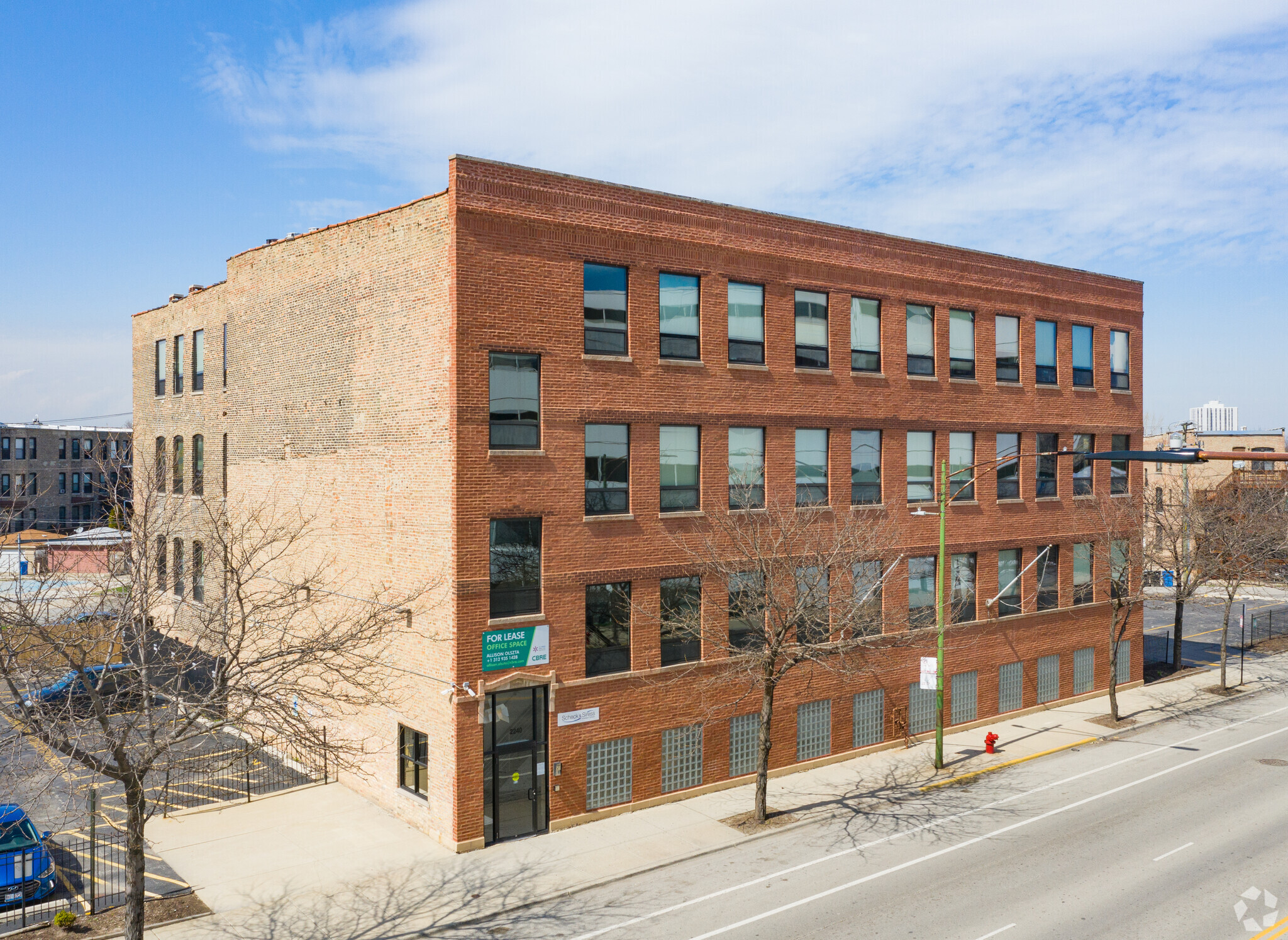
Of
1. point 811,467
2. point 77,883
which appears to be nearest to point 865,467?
point 811,467

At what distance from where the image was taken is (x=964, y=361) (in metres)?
30.2

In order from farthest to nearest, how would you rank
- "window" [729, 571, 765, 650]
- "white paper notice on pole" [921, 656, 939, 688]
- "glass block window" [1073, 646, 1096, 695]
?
"glass block window" [1073, 646, 1096, 695] < "white paper notice on pole" [921, 656, 939, 688] < "window" [729, 571, 765, 650]

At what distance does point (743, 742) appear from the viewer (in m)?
24.7

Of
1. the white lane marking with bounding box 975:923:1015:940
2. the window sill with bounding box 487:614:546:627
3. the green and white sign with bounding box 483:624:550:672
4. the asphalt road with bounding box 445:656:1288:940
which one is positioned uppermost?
the window sill with bounding box 487:614:546:627

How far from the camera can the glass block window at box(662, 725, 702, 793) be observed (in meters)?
23.2

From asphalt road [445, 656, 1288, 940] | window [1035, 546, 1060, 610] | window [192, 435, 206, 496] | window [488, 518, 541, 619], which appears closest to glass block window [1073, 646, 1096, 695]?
window [1035, 546, 1060, 610]

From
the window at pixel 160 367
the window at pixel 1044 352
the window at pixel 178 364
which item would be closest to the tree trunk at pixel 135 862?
the window at pixel 178 364

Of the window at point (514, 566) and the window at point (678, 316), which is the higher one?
the window at point (678, 316)

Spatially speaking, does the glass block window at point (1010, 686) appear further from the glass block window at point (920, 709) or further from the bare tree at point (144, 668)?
the bare tree at point (144, 668)

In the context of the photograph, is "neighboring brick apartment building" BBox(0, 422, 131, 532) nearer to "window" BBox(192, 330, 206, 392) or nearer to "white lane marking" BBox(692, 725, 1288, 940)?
"window" BBox(192, 330, 206, 392)

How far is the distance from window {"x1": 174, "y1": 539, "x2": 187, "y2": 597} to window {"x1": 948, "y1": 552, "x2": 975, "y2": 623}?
87.4 ft

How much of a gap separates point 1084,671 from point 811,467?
15.6 m

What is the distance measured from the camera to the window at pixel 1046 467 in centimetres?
3225

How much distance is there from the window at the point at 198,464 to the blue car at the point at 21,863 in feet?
55.0
